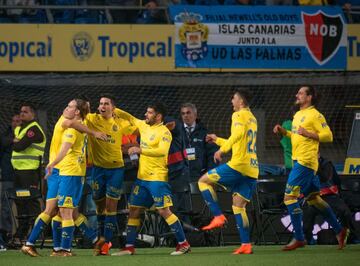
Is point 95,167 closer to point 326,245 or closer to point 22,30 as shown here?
point 326,245

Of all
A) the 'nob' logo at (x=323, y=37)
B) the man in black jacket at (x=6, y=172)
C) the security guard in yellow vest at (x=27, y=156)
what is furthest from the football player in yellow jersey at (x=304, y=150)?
the 'nob' logo at (x=323, y=37)

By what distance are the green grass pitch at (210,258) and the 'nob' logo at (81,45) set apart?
6718 mm

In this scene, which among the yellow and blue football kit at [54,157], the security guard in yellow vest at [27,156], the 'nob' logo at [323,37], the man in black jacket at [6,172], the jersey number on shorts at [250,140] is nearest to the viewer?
the yellow and blue football kit at [54,157]

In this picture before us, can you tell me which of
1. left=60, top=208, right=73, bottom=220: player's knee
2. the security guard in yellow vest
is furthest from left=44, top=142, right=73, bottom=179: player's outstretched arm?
the security guard in yellow vest

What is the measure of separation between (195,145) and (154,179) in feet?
11.4

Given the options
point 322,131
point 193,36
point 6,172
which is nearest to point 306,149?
point 322,131

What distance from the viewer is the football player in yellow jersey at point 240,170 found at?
43.7 feet

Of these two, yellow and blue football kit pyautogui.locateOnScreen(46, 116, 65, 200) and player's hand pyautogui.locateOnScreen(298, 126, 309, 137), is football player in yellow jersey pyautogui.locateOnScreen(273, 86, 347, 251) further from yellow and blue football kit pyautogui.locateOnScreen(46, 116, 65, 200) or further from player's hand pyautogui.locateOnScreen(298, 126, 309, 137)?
yellow and blue football kit pyautogui.locateOnScreen(46, 116, 65, 200)

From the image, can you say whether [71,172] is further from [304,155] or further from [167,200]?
[304,155]

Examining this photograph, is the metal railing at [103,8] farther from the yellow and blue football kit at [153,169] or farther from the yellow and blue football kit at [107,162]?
the yellow and blue football kit at [153,169]

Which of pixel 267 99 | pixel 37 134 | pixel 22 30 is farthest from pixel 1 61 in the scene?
pixel 267 99

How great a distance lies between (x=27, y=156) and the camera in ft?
54.1

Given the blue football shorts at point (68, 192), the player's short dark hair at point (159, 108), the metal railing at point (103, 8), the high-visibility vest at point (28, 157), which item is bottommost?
the blue football shorts at point (68, 192)

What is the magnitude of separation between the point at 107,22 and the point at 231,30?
2.41 meters
